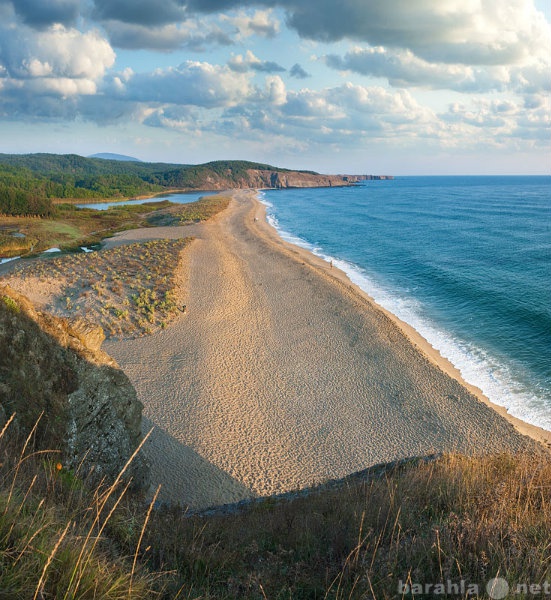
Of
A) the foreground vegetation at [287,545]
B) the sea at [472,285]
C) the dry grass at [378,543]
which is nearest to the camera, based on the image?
the foreground vegetation at [287,545]

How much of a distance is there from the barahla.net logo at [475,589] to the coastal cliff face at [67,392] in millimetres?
5232

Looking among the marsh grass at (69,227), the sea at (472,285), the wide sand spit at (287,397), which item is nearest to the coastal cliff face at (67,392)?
the wide sand spit at (287,397)

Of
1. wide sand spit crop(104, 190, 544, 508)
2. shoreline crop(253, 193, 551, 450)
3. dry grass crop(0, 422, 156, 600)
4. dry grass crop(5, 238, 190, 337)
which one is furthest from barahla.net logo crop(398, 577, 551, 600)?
dry grass crop(5, 238, 190, 337)

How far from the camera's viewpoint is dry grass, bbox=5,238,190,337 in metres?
22.5

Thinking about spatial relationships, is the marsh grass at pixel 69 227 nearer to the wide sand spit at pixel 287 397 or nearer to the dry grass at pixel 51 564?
the wide sand spit at pixel 287 397

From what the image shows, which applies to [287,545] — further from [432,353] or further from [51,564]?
[432,353]

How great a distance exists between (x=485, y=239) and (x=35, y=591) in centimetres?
5660

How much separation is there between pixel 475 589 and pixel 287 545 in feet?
Answer: 7.35

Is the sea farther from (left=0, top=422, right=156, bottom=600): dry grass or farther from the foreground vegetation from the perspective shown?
(left=0, top=422, right=156, bottom=600): dry grass

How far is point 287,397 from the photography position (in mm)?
16391

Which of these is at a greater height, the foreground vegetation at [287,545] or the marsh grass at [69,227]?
the marsh grass at [69,227]

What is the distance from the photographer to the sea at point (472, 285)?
19.1 metres

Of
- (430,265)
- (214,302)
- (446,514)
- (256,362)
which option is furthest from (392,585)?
(430,265)

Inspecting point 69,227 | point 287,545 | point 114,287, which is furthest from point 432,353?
point 69,227
